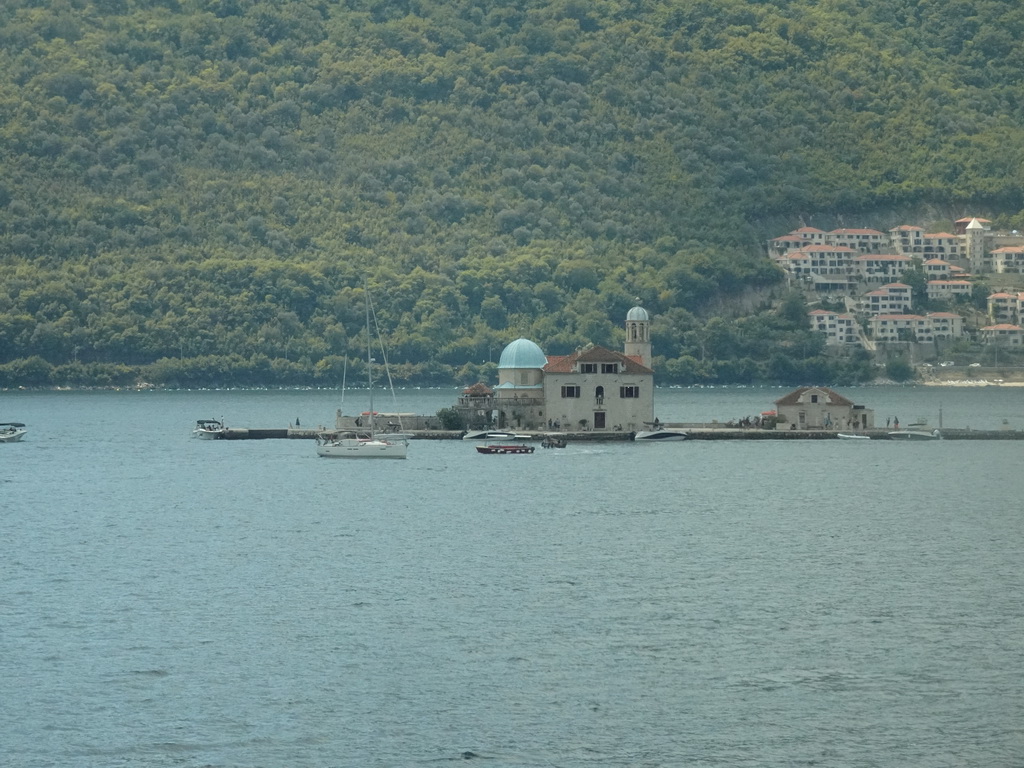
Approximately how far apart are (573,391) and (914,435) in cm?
1960

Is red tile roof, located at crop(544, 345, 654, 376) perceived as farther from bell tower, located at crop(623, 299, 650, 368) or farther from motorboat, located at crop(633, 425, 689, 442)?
bell tower, located at crop(623, 299, 650, 368)

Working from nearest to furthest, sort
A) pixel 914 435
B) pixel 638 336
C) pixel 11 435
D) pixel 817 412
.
→ 1. pixel 817 412
2. pixel 914 435
3. pixel 638 336
4. pixel 11 435

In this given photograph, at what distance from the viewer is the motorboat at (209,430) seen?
403 feet

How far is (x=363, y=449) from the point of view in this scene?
4126 inches

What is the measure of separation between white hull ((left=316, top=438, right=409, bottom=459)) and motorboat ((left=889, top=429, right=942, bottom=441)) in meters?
28.1

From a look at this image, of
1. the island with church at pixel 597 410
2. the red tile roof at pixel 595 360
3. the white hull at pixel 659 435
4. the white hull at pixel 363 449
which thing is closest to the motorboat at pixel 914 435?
the island with church at pixel 597 410

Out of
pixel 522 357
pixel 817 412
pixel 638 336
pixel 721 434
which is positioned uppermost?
pixel 638 336

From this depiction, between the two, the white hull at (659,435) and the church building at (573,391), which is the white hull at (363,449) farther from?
the white hull at (659,435)

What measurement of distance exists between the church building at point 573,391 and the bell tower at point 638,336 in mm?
5279

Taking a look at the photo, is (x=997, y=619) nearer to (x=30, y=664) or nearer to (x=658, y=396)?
(x=30, y=664)

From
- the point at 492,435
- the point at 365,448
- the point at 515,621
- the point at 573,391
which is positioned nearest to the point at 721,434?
the point at 573,391

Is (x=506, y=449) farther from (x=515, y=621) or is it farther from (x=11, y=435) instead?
(x=515, y=621)

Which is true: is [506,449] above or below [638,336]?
below

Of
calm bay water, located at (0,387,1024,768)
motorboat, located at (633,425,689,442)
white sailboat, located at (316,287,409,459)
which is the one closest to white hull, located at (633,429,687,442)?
motorboat, located at (633,425,689,442)
